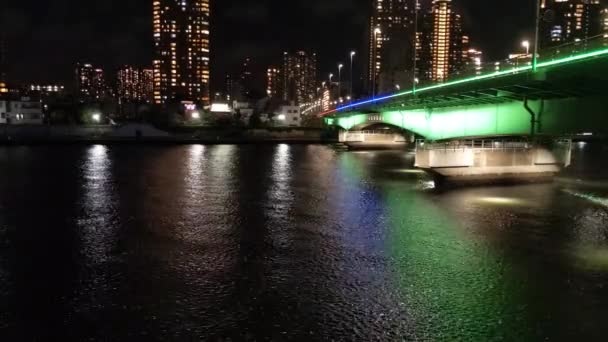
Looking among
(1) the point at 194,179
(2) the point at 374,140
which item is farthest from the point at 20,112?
(1) the point at 194,179

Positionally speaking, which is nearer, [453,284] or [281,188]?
[453,284]

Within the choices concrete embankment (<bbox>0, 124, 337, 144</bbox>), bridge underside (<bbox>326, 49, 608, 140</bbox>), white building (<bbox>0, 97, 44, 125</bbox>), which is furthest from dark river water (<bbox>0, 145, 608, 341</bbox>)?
white building (<bbox>0, 97, 44, 125</bbox>)

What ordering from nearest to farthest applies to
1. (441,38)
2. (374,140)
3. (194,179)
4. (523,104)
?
1. (523,104)
2. (194,179)
3. (374,140)
4. (441,38)

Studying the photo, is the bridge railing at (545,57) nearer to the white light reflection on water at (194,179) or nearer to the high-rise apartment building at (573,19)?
the white light reflection on water at (194,179)

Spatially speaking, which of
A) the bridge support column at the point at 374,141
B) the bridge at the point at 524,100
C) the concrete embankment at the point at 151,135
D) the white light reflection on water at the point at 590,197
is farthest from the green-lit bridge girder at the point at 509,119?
the concrete embankment at the point at 151,135

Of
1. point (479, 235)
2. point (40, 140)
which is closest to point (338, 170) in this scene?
point (479, 235)

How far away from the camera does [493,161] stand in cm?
3638

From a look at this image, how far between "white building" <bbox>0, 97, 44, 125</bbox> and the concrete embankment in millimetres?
→ 18313

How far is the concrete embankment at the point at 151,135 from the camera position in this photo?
99.2 m

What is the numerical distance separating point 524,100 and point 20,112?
392 ft

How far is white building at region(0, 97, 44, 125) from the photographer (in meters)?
120

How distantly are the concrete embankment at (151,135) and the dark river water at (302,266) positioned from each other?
236ft

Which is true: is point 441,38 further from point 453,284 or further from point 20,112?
point 453,284

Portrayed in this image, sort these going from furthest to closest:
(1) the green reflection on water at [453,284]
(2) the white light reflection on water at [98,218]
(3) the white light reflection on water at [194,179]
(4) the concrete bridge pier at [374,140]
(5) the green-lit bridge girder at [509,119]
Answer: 1. (4) the concrete bridge pier at [374,140]
2. (3) the white light reflection on water at [194,179]
3. (5) the green-lit bridge girder at [509,119]
4. (2) the white light reflection on water at [98,218]
5. (1) the green reflection on water at [453,284]
